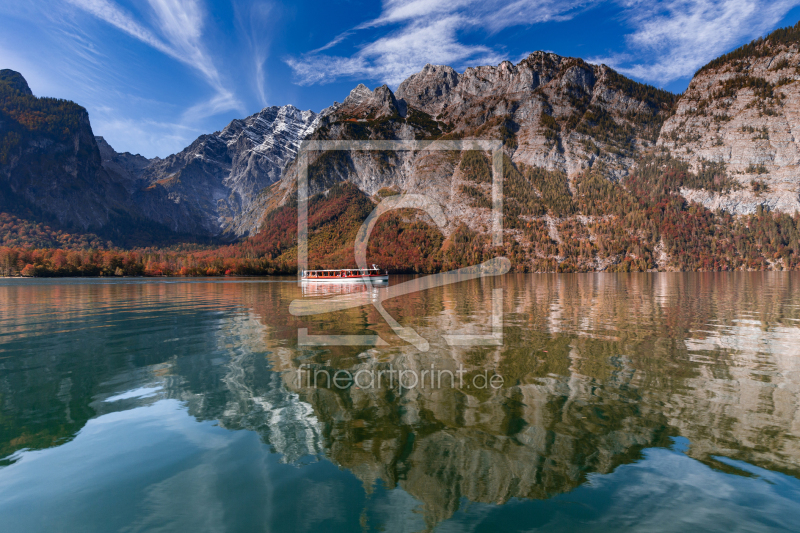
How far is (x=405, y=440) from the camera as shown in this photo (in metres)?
9.75

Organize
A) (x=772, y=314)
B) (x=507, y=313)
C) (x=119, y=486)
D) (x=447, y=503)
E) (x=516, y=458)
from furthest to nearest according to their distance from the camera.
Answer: (x=507, y=313)
(x=772, y=314)
(x=516, y=458)
(x=119, y=486)
(x=447, y=503)

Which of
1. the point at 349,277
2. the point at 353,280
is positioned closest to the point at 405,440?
the point at 353,280

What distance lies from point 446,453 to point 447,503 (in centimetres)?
176

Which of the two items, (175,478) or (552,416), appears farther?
(552,416)

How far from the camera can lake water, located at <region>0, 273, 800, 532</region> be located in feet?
22.9

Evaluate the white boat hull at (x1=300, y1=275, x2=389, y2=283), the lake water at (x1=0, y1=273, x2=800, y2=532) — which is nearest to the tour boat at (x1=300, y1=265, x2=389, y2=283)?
the white boat hull at (x1=300, y1=275, x2=389, y2=283)

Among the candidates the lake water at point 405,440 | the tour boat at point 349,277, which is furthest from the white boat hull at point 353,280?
the lake water at point 405,440

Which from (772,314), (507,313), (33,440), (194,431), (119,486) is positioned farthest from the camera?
(507,313)

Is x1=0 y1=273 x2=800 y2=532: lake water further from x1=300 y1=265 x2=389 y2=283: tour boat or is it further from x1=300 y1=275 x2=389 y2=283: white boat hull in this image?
x1=300 y1=265 x2=389 y2=283: tour boat

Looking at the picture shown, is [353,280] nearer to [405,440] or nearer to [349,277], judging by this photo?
[349,277]

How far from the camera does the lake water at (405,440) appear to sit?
6.99 metres

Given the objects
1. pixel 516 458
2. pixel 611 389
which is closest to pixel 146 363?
pixel 516 458

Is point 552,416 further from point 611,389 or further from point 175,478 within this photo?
point 175,478

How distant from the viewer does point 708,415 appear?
11000 millimetres
